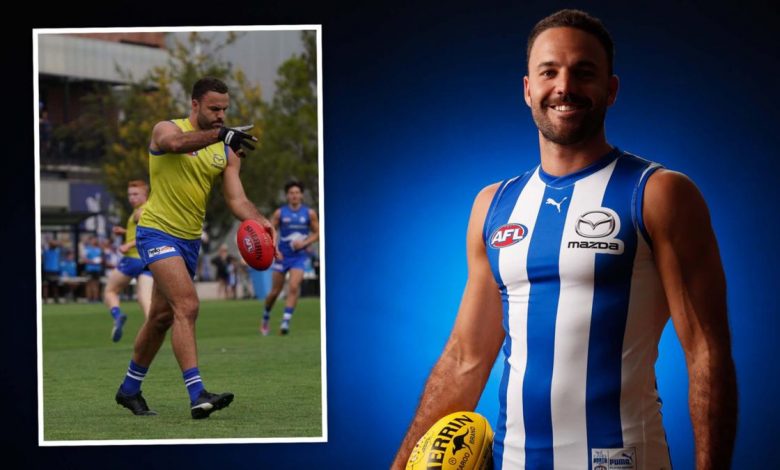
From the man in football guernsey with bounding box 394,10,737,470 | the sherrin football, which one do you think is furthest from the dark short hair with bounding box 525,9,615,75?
the sherrin football

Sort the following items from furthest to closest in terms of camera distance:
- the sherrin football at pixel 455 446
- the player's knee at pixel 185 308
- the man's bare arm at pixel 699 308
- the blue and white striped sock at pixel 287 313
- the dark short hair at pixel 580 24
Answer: the blue and white striped sock at pixel 287 313 < the player's knee at pixel 185 308 < the sherrin football at pixel 455 446 < the dark short hair at pixel 580 24 < the man's bare arm at pixel 699 308

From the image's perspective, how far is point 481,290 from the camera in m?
1.81

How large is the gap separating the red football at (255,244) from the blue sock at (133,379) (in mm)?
606

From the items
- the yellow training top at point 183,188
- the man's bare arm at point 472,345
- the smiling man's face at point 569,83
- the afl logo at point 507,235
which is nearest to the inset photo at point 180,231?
the yellow training top at point 183,188

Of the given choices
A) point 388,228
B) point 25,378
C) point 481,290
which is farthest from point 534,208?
point 25,378

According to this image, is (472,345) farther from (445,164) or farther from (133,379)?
(133,379)

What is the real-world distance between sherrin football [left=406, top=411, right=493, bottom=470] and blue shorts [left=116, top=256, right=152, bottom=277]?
2595mm

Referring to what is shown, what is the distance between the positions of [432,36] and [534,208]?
2.73 meters

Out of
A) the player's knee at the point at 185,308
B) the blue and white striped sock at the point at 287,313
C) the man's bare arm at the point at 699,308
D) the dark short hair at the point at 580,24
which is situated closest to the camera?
the man's bare arm at the point at 699,308

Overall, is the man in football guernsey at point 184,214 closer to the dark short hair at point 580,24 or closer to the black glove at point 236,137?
the black glove at point 236,137

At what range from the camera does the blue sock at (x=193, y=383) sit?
418 cm

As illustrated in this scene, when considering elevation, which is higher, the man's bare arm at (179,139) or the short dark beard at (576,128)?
the man's bare arm at (179,139)

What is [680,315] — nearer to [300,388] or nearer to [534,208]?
[534,208]

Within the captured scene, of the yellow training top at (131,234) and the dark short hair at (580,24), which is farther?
the yellow training top at (131,234)
